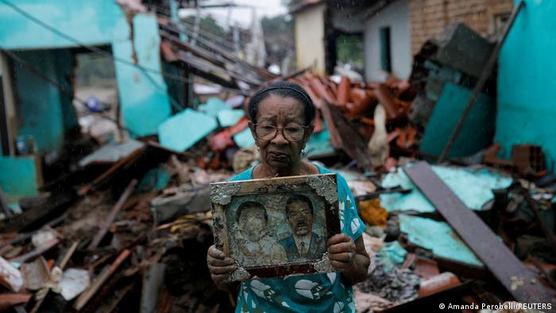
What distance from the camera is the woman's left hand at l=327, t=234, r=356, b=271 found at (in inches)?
74.2

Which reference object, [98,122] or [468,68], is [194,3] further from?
[468,68]

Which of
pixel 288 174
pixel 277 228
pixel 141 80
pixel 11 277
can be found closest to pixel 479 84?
pixel 288 174

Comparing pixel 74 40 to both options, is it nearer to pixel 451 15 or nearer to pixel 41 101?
pixel 41 101

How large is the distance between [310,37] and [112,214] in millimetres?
14524

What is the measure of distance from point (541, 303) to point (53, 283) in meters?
4.37

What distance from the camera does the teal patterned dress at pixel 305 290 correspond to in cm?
212

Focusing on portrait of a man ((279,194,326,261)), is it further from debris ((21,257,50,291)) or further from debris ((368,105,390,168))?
debris ((368,105,390,168))

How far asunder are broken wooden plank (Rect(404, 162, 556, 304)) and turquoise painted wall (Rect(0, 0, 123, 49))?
711 centimetres

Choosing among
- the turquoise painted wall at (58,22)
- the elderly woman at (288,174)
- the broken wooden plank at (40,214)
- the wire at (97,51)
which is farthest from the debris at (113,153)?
the elderly woman at (288,174)

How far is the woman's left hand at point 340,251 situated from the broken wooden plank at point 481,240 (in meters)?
2.80

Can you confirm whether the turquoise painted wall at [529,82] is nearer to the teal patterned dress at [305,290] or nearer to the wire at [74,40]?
the teal patterned dress at [305,290]

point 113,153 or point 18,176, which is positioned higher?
point 113,153

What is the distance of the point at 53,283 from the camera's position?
4.69 metres

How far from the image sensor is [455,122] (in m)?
7.95
